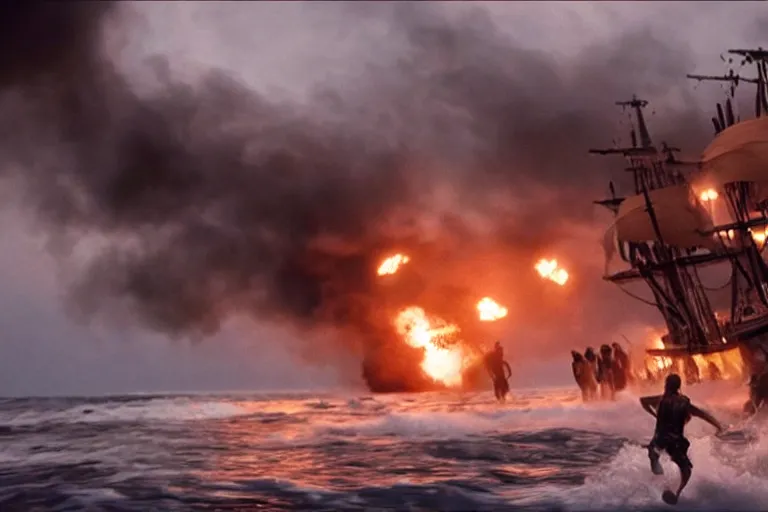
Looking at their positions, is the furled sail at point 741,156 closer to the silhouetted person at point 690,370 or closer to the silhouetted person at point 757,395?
the silhouetted person at point 690,370

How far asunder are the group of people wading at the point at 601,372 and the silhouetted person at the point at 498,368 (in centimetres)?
381

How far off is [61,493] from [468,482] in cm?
706

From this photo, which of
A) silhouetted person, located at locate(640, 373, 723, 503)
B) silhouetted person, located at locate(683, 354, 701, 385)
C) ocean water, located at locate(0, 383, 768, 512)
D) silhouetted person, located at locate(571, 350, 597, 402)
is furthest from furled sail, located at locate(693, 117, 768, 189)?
silhouetted person, located at locate(640, 373, 723, 503)

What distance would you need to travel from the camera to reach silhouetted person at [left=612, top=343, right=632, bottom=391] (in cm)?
3086

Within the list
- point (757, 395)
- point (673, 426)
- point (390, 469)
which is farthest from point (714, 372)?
point (673, 426)

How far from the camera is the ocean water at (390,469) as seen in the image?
9531 mm

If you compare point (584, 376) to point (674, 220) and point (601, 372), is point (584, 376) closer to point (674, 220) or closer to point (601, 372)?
point (601, 372)

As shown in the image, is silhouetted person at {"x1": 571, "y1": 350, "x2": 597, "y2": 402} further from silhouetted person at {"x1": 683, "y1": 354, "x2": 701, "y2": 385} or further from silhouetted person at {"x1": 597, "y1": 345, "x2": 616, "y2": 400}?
silhouetted person at {"x1": 683, "y1": 354, "x2": 701, "y2": 385}

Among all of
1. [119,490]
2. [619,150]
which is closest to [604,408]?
[119,490]

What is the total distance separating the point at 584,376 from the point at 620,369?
5.96 feet

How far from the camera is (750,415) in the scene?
1891 cm

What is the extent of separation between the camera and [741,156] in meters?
30.6

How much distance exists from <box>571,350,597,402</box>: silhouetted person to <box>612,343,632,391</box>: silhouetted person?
1.08 m

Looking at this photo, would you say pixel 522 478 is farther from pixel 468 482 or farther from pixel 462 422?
pixel 462 422
